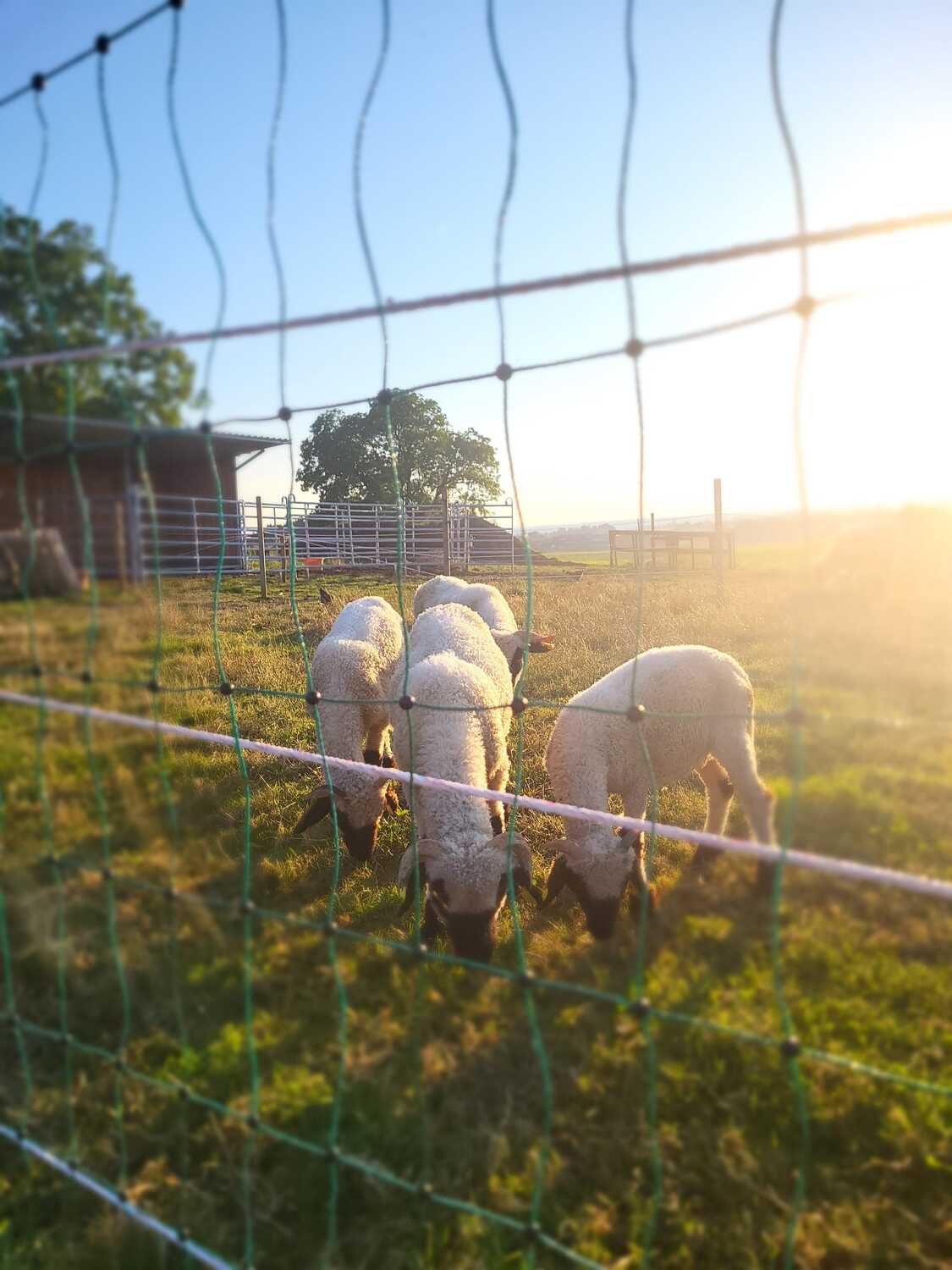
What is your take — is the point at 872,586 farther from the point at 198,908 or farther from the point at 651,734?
the point at 651,734

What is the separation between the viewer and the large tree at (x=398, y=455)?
110 inches

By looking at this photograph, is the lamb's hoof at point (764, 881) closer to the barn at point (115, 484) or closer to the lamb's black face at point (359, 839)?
the barn at point (115, 484)

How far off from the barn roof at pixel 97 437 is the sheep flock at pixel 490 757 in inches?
30.2

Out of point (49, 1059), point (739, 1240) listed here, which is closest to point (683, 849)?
point (739, 1240)

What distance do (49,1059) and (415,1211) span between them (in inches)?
49.1

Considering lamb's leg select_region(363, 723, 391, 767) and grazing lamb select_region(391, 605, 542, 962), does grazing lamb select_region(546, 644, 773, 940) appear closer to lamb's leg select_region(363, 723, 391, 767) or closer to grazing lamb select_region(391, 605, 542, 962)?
grazing lamb select_region(391, 605, 542, 962)

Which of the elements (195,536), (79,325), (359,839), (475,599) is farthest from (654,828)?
(475,599)

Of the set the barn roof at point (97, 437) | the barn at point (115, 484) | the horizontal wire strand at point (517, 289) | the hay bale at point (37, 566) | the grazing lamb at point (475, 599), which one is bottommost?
the grazing lamb at point (475, 599)

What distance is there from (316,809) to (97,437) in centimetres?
246

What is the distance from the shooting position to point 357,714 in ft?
16.2

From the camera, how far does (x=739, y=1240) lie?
1.96 meters

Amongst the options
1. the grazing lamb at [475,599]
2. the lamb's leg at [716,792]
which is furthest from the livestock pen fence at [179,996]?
the grazing lamb at [475,599]

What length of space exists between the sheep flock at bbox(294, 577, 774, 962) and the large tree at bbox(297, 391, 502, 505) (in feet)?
2.22

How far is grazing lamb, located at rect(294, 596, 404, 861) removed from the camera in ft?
13.8
